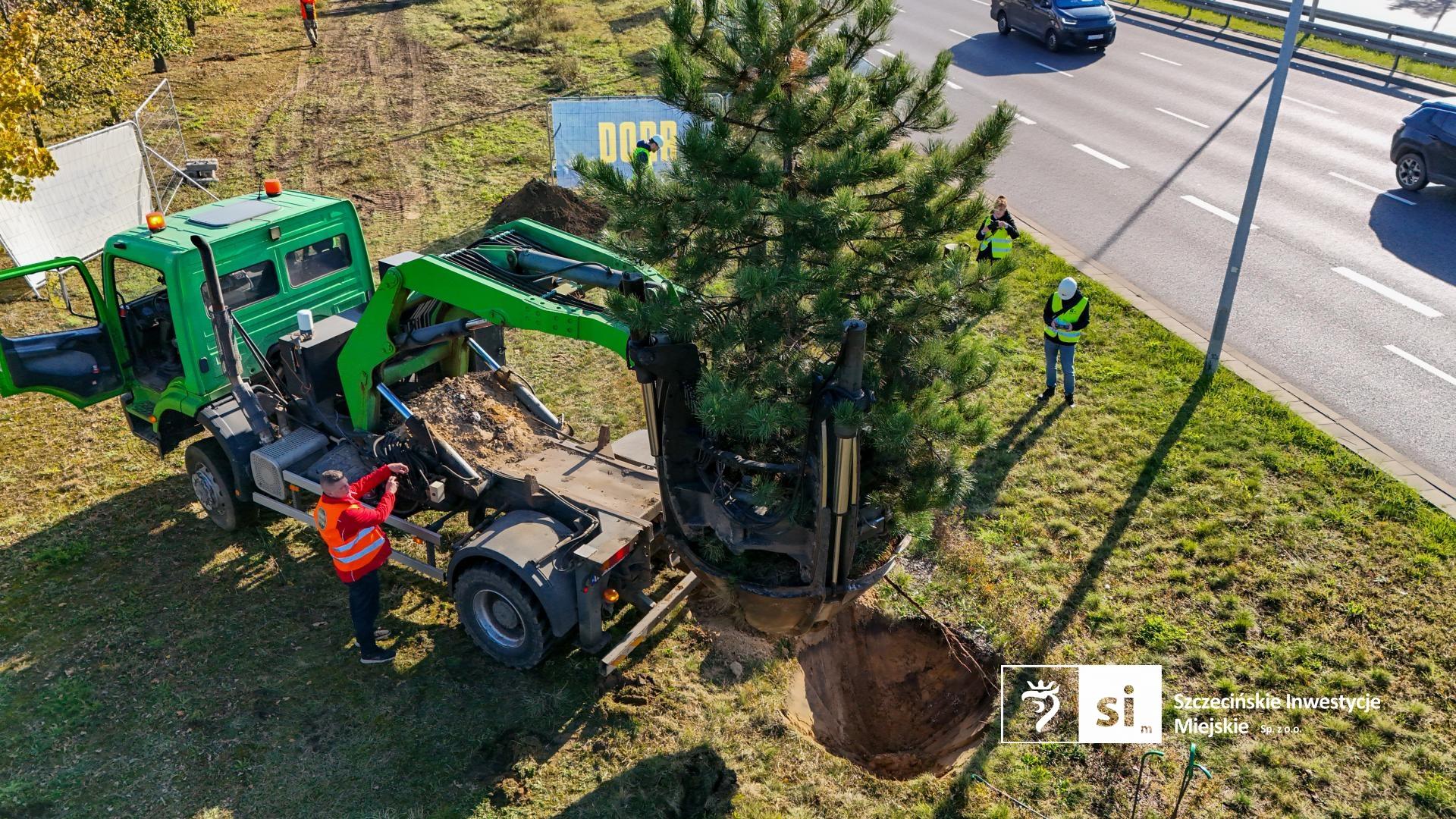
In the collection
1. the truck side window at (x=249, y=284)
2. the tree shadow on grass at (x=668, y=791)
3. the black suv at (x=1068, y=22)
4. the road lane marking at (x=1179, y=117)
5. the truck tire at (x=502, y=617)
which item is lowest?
the tree shadow on grass at (x=668, y=791)

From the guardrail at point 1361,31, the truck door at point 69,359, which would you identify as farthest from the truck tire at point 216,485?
the guardrail at point 1361,31

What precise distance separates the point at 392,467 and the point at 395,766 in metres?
2.21

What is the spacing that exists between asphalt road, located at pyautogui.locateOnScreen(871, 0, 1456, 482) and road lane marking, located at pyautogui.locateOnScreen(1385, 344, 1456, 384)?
19 mm

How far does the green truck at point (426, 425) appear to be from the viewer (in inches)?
239

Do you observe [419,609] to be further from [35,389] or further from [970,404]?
[970,404]

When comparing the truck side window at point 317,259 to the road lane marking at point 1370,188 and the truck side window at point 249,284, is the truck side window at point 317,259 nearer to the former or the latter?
the truck side window at point 249,284

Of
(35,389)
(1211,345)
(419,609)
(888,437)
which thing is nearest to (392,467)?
(419,609)

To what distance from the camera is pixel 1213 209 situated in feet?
52.0

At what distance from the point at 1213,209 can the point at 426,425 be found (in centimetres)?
1326

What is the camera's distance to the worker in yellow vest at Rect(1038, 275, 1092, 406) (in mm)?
10562

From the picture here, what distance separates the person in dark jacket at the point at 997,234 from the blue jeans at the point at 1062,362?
1225mm

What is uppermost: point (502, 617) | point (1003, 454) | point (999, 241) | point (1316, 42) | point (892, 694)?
point (1316, 42)

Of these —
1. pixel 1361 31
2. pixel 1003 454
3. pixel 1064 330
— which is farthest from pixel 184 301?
pixel 1361 31

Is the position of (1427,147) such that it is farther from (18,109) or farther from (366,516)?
(18,109)
